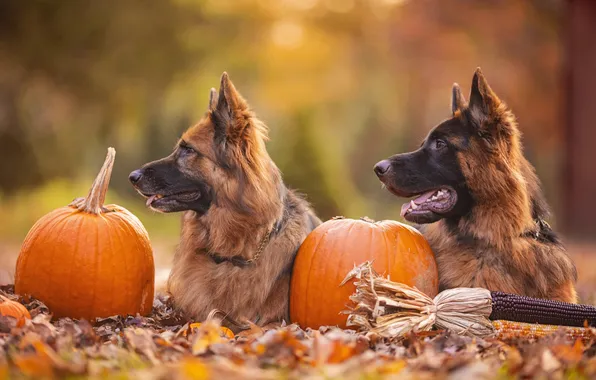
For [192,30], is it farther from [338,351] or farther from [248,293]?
[338,351]

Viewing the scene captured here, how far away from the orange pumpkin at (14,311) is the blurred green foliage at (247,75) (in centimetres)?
769

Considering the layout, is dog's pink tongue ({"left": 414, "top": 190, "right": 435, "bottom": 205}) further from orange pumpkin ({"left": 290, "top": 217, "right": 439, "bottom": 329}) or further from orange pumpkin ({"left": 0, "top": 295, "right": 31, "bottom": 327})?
orange pumpkin ({"left": 0, "top": 295, "right": 31, "bottom": 327})

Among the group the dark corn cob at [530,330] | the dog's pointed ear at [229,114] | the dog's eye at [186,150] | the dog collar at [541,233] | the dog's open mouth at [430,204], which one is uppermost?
the dog's pointed ear at [229,114]

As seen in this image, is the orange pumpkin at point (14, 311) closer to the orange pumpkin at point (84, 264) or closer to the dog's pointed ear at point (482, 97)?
the orange pumpkin at point (84, 264)

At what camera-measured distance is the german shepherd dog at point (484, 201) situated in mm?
4285

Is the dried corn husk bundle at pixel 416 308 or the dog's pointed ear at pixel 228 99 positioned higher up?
the dog's pointed ear at pixel 228 99

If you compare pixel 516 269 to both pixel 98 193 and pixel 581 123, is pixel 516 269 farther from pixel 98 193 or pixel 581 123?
pixel 581 123

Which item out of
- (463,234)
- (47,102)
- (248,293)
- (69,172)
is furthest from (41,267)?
(47,102)

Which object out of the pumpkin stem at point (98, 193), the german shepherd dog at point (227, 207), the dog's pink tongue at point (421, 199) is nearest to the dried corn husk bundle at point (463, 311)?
the dog's pink tongue at point (421, 199)

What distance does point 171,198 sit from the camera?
14.7ft

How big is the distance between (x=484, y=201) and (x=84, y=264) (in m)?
2.54

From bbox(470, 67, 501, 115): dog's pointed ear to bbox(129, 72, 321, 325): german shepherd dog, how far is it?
141 cm

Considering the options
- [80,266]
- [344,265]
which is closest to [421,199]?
[344,265]

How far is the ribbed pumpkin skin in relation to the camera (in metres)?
4.32
